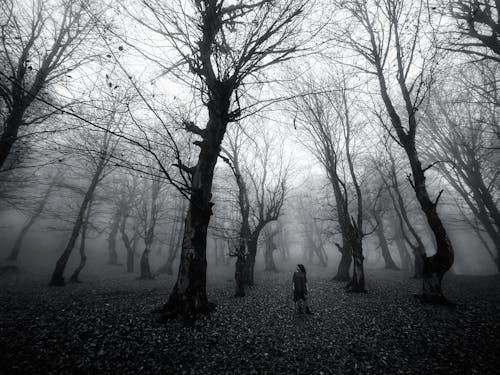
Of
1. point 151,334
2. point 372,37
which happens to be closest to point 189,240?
point 151,334

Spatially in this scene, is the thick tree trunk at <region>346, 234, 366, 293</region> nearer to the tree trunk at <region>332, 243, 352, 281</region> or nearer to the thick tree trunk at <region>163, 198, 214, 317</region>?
the tree trunk at <region>332, 243, 352, 281</region>

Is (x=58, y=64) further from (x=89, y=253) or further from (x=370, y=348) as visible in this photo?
(x=89, y=253)

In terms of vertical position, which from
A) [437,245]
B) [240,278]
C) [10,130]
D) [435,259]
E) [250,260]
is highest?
[10,130]

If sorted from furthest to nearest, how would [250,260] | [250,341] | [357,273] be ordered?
[250,260] → [357,273] → [250,341]

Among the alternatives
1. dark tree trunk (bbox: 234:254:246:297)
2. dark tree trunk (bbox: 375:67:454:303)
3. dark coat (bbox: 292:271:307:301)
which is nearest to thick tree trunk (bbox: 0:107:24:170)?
dark tree trunk (bbox: 234:254:246:297)

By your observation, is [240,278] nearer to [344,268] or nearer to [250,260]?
[250,260]

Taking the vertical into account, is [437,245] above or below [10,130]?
below

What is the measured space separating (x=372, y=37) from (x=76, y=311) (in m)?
14.2

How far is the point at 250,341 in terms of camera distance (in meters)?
5.14

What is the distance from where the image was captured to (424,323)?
594cm

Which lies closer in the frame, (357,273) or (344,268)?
(357,273)

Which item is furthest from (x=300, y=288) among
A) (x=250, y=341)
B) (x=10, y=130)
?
(x=10, y=130)

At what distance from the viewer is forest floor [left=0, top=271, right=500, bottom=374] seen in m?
4.00

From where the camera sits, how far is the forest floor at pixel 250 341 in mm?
4000
